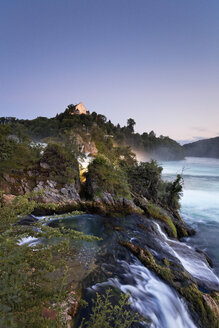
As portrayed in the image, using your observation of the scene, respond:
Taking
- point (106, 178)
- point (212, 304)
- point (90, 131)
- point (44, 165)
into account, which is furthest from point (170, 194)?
point (90, 131)

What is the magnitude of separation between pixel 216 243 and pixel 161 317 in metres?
11.6

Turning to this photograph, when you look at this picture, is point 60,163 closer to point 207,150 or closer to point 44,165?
point 44,165

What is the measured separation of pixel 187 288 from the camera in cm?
694

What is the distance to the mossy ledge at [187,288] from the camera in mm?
5951

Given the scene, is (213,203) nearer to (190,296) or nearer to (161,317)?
(190,296)

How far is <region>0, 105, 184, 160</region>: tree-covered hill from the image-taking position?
51797 mm

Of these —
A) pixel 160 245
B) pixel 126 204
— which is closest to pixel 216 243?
pixel 160 245

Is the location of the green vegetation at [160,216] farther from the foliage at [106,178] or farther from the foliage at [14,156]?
the foliage at [14,156]

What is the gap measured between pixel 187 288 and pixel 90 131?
55.8 m

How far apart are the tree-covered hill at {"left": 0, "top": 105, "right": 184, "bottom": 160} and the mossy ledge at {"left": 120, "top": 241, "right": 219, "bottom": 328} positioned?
14.1 metres

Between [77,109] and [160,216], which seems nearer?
[160,216]

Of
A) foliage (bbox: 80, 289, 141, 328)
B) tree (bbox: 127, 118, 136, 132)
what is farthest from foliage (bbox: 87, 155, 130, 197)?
tree (bbox: 127, 118, 136, 132)

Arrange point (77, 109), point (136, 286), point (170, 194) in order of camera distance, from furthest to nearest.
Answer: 1. point (77, 109)
2. point (170, 194)
3. point (136, 286)

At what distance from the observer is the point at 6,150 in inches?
553
